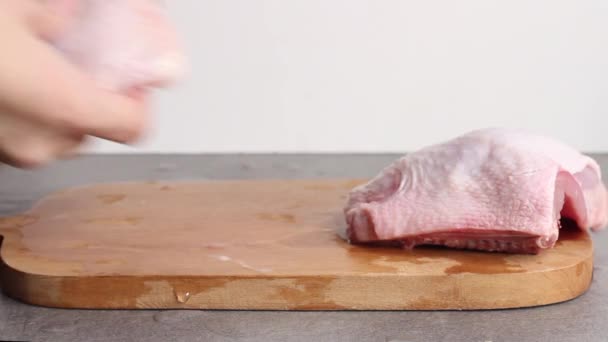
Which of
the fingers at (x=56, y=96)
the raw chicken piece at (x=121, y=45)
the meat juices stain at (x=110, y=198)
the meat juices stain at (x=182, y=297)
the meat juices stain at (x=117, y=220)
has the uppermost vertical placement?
the raw chicken piece at (x=121, y=45)

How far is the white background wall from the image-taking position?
6.66 ft

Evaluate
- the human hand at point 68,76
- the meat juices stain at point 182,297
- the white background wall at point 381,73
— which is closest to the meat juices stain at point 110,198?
the meat juices stain at point 182,297

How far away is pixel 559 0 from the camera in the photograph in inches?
79.2

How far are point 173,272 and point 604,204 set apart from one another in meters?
0.66

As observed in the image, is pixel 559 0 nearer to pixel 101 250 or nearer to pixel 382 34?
pixel 382 34

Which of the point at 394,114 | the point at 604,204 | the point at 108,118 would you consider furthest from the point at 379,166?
the point at 108,118

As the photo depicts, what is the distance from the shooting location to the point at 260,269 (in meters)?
1.20

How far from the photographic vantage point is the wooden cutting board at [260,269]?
1.17m

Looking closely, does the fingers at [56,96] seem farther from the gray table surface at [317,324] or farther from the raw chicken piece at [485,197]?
the raw chicken piece at [485,197]

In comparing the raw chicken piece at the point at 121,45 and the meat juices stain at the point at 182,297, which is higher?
the raw chicken piece at the point at 121,45

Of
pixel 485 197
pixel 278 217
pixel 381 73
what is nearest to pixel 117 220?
pixel 278 217

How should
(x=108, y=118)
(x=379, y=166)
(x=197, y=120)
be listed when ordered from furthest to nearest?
1. (x=197, y=120)
2. (x=379, y=166)
3. (x=108, y=118)

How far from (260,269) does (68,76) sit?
50 cm

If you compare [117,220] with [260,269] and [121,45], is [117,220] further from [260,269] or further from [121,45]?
[121,45]
